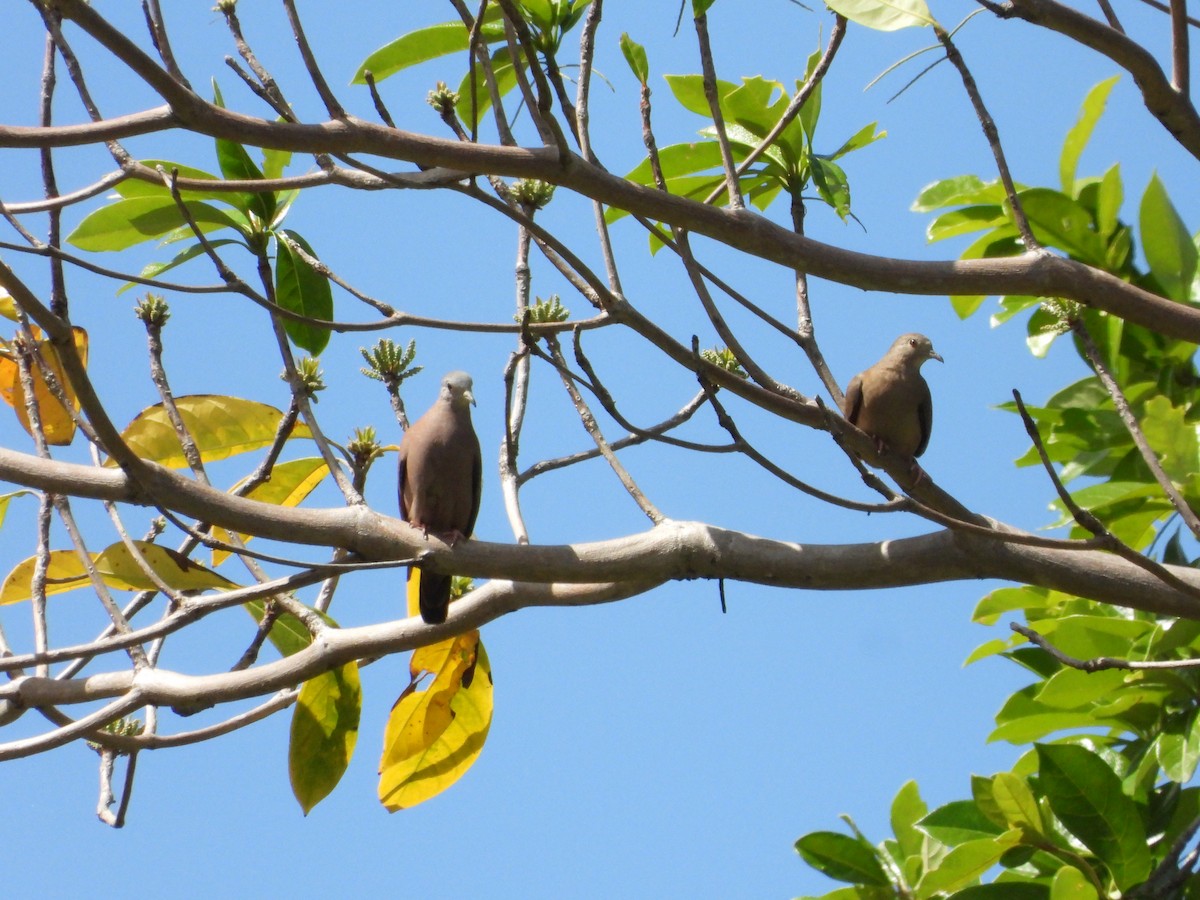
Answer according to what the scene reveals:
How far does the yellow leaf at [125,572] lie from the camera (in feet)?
11.8

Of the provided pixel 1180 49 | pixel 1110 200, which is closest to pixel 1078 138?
pixel 1110 200

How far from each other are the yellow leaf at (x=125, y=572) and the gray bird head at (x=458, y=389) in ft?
5.76

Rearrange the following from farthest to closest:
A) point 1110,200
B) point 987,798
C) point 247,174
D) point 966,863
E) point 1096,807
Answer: point 1110,200
point 247,174
point 966,863
point 987,798
point 1096,807

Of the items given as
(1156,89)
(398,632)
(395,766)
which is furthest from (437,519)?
(1156,89)

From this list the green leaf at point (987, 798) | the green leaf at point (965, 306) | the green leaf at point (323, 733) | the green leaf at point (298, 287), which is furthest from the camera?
the green leaf at point (965, 306)

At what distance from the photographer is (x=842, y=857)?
4.08 meters

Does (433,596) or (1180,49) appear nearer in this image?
(1180,49)

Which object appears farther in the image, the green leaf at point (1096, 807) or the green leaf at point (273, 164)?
the green leaf at point (273, 164)

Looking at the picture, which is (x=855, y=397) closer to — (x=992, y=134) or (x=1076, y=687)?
(x=1076, y=687)

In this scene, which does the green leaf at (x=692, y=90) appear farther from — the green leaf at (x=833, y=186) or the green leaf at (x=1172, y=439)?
the green leaf at (x=1172, y=439)

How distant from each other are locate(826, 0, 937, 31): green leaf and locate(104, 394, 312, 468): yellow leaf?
7.22ft

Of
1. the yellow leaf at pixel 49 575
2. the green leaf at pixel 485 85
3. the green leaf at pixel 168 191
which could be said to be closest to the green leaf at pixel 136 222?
the green leaf at pixel 168 191

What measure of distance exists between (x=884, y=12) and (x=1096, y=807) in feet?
7.55

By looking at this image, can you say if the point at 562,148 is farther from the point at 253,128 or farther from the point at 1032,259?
the point at 1032,259
